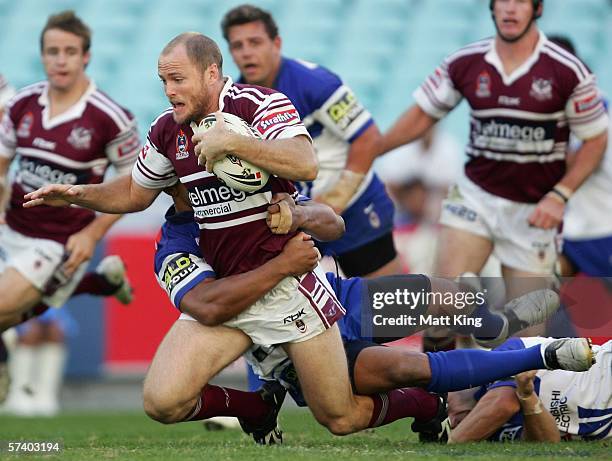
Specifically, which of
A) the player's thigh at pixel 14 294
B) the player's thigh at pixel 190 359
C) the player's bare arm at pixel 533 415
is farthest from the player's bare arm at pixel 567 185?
the player's thigh at pixel 14 294

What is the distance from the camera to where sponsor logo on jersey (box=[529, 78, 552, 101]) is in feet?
24.8

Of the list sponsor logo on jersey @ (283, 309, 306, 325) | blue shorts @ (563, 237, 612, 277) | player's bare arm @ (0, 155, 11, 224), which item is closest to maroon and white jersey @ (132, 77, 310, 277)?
sponsor logo on jersey @ (283, 309, 306, 325)

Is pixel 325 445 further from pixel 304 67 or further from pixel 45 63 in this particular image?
pixel 45 63

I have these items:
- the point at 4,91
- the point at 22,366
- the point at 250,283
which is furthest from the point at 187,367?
the point at 22,366

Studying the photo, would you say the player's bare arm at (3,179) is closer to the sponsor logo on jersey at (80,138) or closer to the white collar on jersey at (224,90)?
the sponsor logo on jersey at (80,138)

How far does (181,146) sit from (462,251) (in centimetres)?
287

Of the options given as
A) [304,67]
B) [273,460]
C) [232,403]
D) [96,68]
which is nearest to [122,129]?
[304,67]

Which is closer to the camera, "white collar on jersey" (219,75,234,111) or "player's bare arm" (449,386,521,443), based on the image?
"white collar on jersey" (219,75,234,111)

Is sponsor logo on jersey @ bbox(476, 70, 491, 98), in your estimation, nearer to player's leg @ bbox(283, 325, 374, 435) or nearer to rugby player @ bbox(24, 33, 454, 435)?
rugby player @ bbox(24, 33, 454, 435)

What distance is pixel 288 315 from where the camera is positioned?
5613mm

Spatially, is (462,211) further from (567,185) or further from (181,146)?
(181,146)

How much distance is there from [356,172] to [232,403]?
2256 mm

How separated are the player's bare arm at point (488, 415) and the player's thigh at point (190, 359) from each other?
117cm

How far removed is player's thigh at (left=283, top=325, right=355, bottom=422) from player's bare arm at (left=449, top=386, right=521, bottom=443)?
2.20 ft
